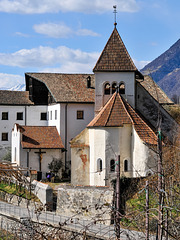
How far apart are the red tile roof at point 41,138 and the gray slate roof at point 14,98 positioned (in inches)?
343

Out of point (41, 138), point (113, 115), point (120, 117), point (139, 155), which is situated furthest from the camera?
point (41, 138)

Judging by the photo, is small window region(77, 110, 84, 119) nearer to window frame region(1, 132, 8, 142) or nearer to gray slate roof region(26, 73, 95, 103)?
gray slate roof region(26, 73, 95, 103)

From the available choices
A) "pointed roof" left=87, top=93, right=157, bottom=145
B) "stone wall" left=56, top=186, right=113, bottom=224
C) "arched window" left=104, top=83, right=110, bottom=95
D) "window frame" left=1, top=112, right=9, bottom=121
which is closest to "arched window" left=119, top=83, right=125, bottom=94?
"arched window" left=104, top=83, right=110, bottom=95

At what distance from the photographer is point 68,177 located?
46.9 meters

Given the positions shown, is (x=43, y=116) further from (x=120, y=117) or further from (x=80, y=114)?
(x=120, y=117)

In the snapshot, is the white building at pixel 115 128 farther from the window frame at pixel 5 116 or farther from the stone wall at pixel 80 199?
the window frame at pixel 5 116

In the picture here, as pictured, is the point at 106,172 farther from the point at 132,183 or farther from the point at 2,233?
the point at 2,233

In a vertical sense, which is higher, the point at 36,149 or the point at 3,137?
the point at 3,137

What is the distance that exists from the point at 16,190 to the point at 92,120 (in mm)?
8621

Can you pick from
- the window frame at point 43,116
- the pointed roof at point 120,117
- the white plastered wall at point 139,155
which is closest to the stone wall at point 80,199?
the white plastered wall at point 139,155

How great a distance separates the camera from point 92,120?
41469 millimetres

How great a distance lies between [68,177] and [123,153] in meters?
10.0

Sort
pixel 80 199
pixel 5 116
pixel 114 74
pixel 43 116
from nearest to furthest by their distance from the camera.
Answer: pixel 80 199, pixel 114 74, pixel 43 116, pixel 5 116

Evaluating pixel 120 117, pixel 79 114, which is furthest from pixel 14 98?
pixel 120 117
